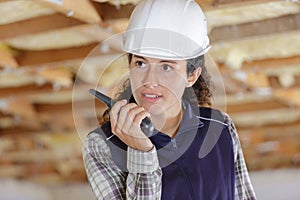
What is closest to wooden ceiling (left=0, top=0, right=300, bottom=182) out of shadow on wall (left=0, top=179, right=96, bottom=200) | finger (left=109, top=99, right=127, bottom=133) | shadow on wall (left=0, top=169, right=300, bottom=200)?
finger (left=109, top=99, right=127, bottom=133)

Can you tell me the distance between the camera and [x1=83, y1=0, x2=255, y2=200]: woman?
4.18 ft

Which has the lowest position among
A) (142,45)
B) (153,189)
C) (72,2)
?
(153,189)

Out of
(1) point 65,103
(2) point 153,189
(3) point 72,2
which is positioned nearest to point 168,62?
(2) point 153,189

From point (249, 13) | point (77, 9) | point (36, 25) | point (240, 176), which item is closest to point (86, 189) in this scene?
point (36, 25)

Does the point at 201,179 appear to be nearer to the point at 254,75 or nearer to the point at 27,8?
the point at 27,8

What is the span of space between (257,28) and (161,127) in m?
Answer: 1.40

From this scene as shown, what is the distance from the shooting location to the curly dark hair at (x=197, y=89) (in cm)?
136

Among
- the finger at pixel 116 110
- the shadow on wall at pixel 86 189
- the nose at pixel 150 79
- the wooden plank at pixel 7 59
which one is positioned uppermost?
the wooden plank at pixel 7 59

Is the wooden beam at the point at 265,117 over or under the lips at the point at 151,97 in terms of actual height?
over

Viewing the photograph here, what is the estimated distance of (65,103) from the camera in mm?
4438

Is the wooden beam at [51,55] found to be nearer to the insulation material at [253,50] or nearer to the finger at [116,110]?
the insulation material at [253,50]

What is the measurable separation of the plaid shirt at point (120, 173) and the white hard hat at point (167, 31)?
21cm

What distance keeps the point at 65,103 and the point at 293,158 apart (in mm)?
2746

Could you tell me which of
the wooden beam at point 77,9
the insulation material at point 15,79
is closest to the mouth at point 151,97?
the wooden beam at point 77,9
